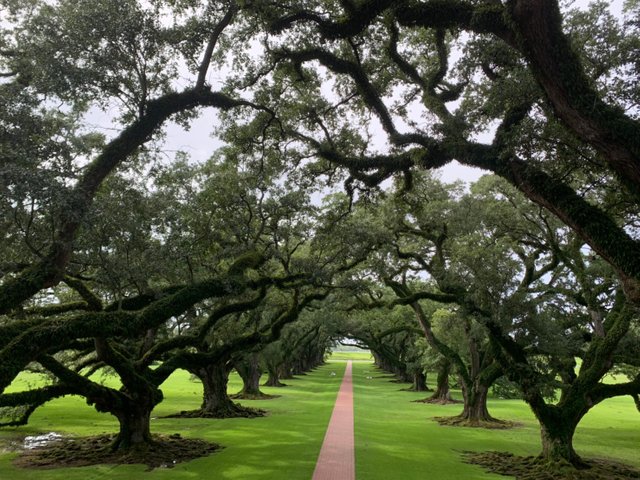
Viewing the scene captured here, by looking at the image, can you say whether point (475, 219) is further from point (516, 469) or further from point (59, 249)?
point (59, 249)

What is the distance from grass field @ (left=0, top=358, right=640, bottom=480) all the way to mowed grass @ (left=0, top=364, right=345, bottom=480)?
2 cm

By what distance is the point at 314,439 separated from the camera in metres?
16.6

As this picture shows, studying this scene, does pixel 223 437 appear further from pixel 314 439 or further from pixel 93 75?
pixel 93 75

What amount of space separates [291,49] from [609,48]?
21.7 feet

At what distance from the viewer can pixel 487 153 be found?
834 centimetres

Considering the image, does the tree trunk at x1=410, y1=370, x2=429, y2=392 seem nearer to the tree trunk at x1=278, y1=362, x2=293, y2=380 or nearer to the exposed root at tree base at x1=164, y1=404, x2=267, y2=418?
the tree trunk at x1=278, y1=362, x2=293, y2=380

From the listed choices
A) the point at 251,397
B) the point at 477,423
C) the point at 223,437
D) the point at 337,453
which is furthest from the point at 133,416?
the point at 251,397

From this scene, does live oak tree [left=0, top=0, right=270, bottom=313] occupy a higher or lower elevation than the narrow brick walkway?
higher

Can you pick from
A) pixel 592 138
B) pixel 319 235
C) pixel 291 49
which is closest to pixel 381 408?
pixel 319 235

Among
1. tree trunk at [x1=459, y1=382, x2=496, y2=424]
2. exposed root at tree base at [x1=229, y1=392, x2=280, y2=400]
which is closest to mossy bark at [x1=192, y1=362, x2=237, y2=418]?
exposed root at tree base at [x1=229, y1=392, x2=280, y2=400]

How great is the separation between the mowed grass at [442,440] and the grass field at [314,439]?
0.04 m

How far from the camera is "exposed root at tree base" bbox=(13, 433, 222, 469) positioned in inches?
496

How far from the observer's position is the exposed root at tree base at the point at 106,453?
12609 millimetres

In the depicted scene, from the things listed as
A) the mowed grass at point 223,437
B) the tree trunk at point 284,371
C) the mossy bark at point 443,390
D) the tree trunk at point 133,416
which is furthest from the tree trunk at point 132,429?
the tree trunk at point 284,371
